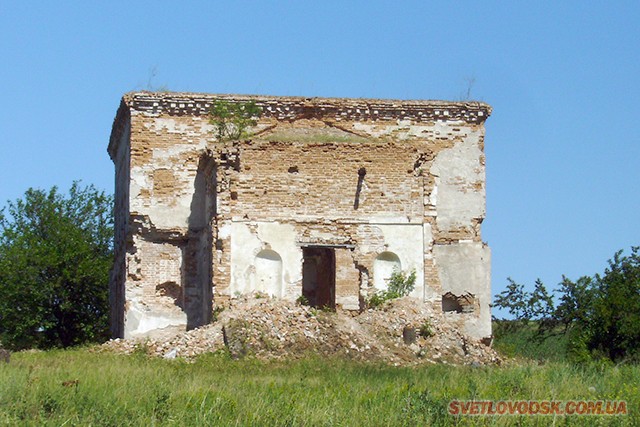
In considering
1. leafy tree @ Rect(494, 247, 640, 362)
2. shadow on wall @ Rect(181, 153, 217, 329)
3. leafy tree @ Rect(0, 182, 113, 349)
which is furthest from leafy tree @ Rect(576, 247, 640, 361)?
leafy tree @ Rect(0, 182, 113, 349)

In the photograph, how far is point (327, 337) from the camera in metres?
20.1

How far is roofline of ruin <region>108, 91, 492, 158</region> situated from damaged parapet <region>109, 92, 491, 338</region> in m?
0.02

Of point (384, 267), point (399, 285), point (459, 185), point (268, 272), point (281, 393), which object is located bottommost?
point (281, 393)

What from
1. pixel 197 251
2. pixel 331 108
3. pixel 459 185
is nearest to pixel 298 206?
pixel 197 251

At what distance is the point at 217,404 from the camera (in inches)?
505

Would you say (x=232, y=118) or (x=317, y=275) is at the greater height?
(x=232, y=118)

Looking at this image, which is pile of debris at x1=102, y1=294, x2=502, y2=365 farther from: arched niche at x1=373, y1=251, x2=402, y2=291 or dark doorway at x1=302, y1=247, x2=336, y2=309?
dark doorway at x1=302, y1=247, x2=336, y2=309

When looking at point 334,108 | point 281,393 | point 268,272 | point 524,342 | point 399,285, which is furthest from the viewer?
point 524,342

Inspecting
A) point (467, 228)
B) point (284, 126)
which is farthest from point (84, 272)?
point (467, 228)

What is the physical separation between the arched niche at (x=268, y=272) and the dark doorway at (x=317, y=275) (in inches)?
101

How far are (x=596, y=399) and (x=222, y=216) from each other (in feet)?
33.7

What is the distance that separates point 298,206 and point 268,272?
4.70 ft

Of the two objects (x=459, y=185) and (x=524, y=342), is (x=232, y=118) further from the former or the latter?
(x=524, y=342)

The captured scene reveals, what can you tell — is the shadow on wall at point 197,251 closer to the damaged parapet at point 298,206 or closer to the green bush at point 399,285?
the damaged parapet at point 298,206
